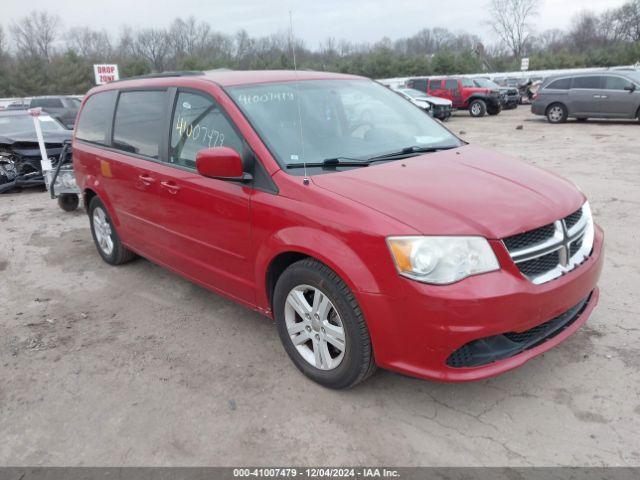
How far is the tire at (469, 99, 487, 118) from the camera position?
22.7 meters

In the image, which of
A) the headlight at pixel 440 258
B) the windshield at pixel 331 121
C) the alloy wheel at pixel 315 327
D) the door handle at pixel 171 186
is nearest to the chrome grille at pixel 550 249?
the headlight at pixel 440 258

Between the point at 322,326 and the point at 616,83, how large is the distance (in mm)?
16883

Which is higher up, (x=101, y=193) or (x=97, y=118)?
(x=97, y=118)

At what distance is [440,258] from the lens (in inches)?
97.9

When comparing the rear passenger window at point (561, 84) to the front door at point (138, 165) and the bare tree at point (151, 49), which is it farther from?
the bare tree at point (151, 49)

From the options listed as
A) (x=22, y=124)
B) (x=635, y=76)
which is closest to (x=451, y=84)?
(x=635, y=76)

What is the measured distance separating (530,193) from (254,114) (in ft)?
5.62

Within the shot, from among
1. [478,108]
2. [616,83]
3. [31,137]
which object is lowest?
[478,108]

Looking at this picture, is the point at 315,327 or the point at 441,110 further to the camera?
the point at 441,110

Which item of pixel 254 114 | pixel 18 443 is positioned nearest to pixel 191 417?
pixel 18 443

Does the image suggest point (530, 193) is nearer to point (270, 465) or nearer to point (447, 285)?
point (447, 285)

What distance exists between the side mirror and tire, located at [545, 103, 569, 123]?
17353 millimetres

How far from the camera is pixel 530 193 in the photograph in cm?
293

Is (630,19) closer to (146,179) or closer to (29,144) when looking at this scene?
(29,144)
